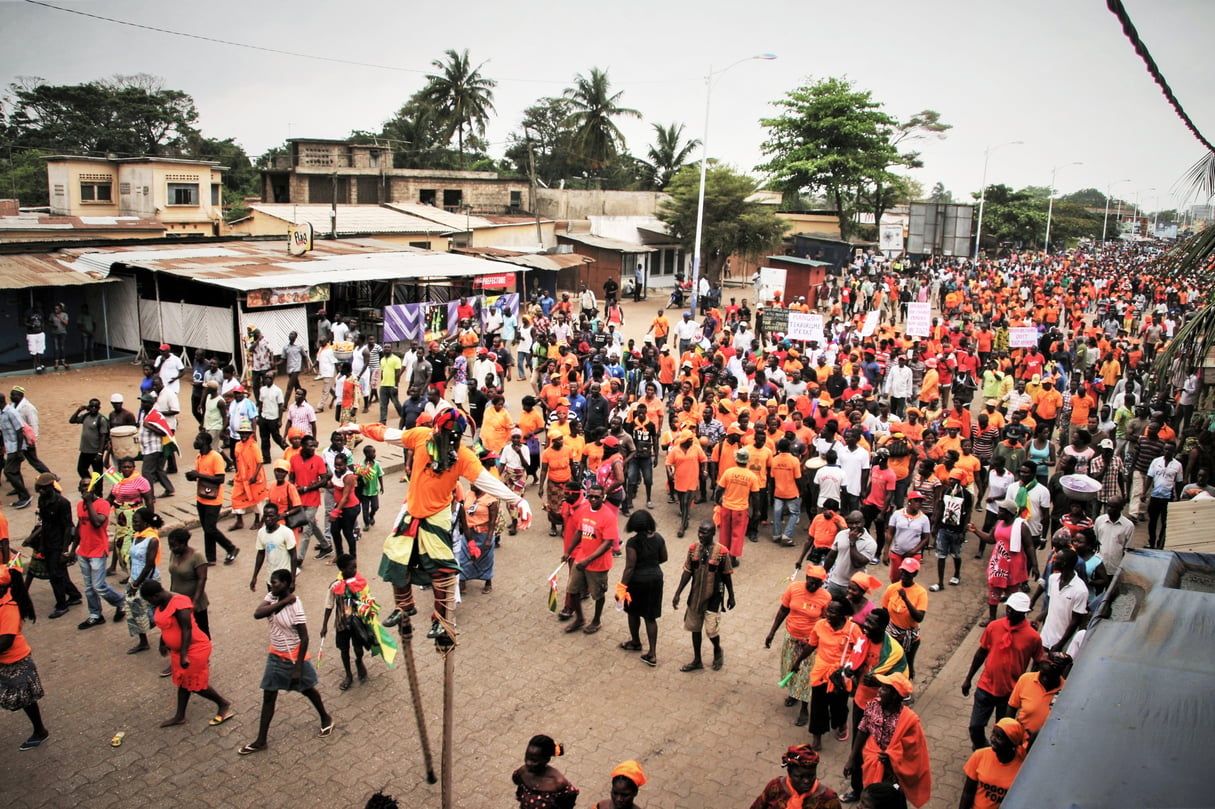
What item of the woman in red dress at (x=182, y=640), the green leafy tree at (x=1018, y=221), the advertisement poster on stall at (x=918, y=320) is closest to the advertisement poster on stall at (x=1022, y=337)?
the advertisement poster on stall at (x=918, y=320)

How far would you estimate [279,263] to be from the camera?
878 inches

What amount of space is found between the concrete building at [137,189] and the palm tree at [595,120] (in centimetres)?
2141

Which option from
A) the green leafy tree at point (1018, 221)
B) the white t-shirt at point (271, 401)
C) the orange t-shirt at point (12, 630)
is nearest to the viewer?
the orange t-shirt at point (12, 630)

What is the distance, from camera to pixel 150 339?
21.3 m

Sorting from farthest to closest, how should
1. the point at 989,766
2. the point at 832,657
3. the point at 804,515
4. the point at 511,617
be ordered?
the point at 804,515
the point at 511,617
the point at 832,657
the point at 989,766

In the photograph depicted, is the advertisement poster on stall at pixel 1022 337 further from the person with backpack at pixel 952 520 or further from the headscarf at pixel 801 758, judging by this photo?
the headscarf at pixel 801 758

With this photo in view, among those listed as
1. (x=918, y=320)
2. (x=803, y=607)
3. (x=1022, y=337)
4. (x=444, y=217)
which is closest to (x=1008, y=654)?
(x=803, y=607)

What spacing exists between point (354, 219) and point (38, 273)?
1375cm

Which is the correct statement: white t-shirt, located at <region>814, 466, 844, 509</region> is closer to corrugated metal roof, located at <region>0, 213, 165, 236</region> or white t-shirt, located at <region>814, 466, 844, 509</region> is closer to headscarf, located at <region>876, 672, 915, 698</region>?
headscarf, located at <region>876, 672, 915, 698</region>

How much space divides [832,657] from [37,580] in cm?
872

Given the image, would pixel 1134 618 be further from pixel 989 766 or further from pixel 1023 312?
pixel 1023 312

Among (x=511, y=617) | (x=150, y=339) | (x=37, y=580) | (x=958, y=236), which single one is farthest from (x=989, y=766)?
(x=958, y=236)

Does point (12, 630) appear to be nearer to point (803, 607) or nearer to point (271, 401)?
point (803, 607)

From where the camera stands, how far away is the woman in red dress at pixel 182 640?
22.2 feet
